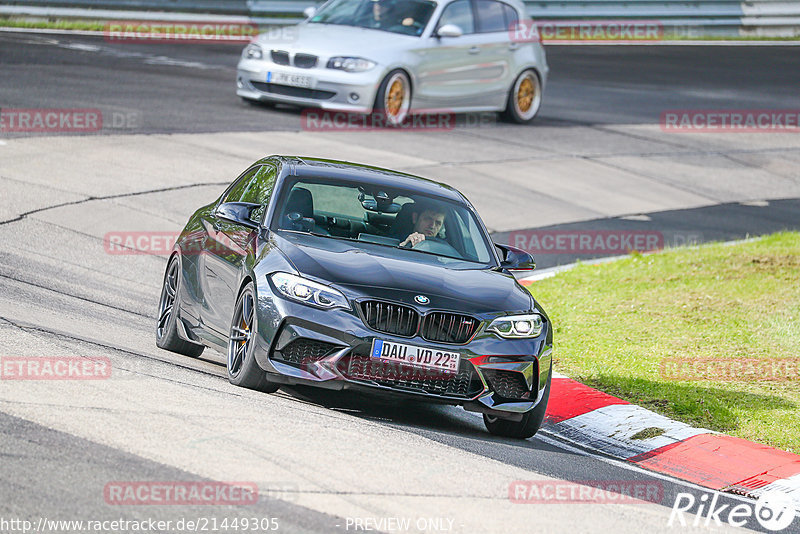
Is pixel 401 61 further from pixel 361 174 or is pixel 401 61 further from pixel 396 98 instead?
pixel 361 174

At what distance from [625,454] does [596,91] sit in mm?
20364

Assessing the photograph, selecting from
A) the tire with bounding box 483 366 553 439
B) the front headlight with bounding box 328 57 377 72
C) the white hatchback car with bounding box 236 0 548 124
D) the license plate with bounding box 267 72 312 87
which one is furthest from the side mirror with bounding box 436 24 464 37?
the tire with bounding box 483 366 553 439

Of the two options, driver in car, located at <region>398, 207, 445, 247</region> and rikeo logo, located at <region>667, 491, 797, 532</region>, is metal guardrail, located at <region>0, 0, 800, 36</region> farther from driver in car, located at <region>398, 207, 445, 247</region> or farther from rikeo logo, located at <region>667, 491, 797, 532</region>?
rikeo logo, located at <region>667, 491, 797, 532</region>

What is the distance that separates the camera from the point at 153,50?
26625 millimetres

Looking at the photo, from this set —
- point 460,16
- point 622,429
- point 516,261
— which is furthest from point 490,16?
point 622,429

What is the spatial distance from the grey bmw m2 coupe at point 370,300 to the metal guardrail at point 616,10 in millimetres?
20027

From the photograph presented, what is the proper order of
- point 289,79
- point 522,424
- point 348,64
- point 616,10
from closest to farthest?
1. point 522,424
2. point 348,64
3. point 289,79
4. point 616,10

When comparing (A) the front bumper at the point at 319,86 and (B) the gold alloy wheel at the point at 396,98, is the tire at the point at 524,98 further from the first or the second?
(A) the front bumper at the point at 319,86

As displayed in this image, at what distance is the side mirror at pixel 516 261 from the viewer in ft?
30.0

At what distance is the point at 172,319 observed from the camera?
9.67m

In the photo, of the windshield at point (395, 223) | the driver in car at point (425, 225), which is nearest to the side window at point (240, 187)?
the windshield at point (395, 223)

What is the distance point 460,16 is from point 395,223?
13.3 meters

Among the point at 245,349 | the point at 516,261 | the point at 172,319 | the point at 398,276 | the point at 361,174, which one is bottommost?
the point at 172,319

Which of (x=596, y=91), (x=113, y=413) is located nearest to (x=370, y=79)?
(x=596, y=91)
